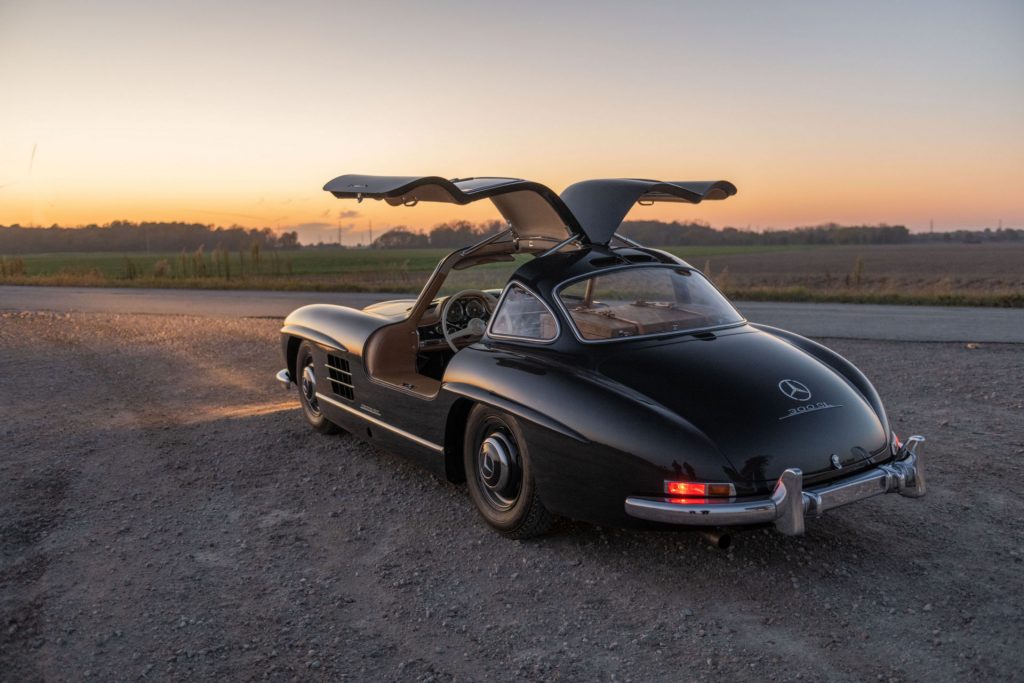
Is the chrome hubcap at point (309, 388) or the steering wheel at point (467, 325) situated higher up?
the steering wheel at point (467, 325)

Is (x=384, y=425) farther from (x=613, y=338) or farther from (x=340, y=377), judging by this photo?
(x=613, y=338)

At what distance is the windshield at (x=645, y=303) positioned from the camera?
175 inches

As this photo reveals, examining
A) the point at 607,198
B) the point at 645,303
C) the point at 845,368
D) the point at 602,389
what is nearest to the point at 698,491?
the point at 602,389

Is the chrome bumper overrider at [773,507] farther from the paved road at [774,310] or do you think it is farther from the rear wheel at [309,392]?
the paved road at [774,310]

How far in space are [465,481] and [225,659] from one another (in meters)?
1.94

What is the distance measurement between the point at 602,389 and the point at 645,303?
1077 millimetres

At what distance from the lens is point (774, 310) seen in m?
16.0

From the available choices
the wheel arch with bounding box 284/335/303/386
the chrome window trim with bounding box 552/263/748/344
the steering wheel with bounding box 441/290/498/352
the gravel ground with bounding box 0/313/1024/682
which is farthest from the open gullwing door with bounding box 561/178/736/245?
the wheel arch with bounding box 284/335/303/386

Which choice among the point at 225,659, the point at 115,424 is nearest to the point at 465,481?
the point at 225,659

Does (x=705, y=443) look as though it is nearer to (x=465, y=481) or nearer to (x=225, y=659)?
(x=465, y=481)

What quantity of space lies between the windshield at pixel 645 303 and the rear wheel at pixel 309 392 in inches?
104

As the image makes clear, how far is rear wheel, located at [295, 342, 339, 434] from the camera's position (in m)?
6.46

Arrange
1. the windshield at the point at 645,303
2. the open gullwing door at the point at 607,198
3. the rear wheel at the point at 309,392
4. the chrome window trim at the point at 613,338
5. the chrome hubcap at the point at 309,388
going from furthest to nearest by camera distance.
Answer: the chrome hubcap at the point at 309,388 → the rear wheel at the point at 309,392 → the open gullwing door at the point at 607,198 → the windshield at the point at 645,303 → the chrome window trim at the point at 613,338

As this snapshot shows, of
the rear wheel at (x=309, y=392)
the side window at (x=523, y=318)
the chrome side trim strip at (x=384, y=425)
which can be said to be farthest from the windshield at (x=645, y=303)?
the rear wheel at (x=309, y=392)
